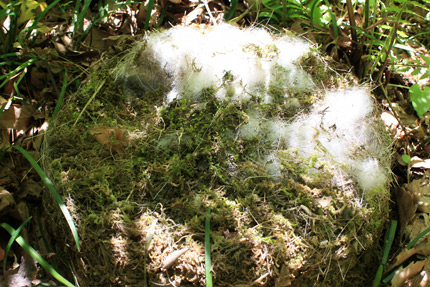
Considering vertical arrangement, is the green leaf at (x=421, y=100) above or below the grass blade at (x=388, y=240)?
above

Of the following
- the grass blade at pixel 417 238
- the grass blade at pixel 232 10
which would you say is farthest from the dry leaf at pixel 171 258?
the grass blade at pixel 232 10

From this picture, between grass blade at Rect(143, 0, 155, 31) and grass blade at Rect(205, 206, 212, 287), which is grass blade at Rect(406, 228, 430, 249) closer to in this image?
grass blade at Rect(205, 206, 212, 287)

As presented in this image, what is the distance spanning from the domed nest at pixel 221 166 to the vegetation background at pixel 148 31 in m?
0.16

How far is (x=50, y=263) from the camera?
1672mm

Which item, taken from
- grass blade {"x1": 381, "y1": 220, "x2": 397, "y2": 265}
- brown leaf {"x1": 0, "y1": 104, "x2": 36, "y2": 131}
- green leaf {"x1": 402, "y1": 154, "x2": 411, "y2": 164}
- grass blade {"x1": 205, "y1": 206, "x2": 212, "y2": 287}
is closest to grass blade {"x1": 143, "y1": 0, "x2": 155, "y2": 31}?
brown leaf {"x1": 0, "y1": 104, "x2": 36, "y2": 131}

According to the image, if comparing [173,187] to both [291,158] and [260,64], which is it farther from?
[260,64]

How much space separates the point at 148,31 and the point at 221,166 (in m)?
1.01

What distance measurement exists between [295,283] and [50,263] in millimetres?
1099

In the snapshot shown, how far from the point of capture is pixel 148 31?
2160 millimetres

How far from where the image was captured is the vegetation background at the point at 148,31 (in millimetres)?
1739

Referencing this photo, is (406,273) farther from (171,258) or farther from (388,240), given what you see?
(171,258)

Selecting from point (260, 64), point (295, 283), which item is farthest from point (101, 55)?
point (295, 283)

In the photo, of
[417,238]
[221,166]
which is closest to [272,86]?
[221,166]

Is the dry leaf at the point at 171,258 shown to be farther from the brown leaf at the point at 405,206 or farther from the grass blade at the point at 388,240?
the brown leaf at the point at 405,206
